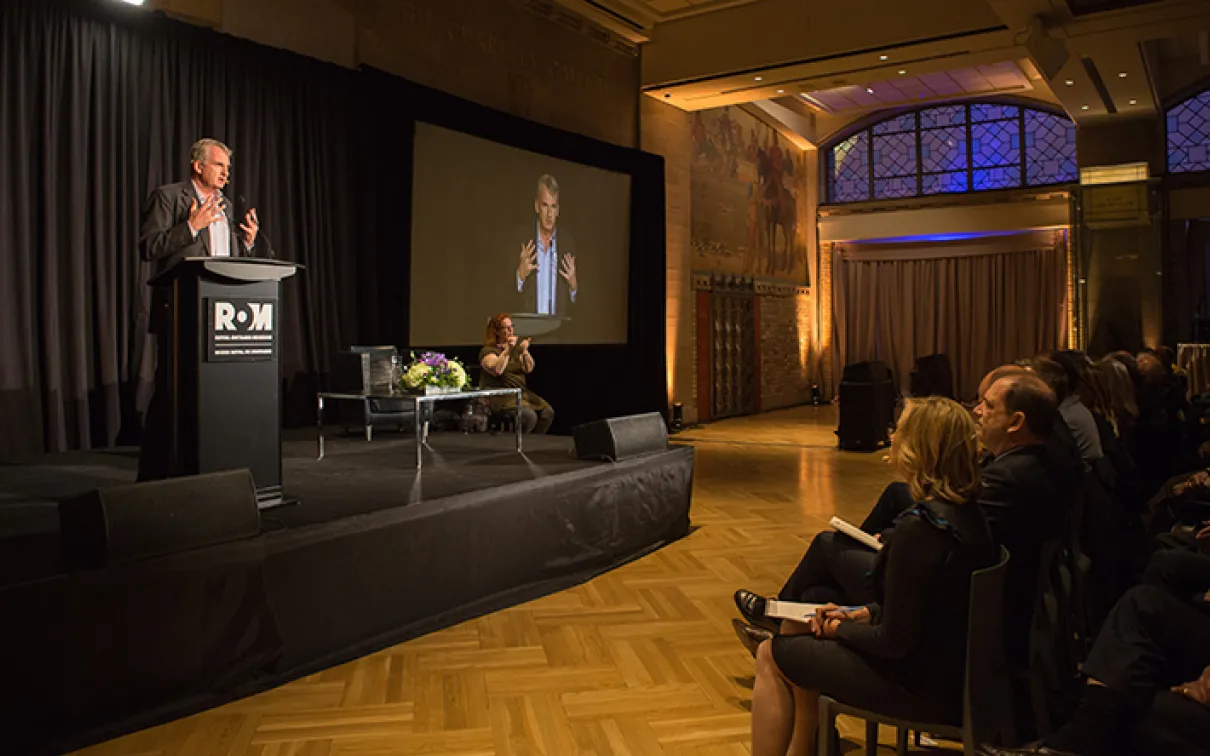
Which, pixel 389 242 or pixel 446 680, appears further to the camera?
pixel 389 242

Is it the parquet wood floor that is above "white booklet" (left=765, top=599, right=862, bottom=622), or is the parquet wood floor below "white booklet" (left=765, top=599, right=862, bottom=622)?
below

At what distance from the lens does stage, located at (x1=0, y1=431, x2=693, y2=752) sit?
250 cm

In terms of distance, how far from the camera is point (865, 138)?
49.2 feet

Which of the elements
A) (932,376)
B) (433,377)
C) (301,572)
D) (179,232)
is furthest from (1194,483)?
(932,376)

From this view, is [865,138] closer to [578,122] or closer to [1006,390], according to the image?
[578,122]

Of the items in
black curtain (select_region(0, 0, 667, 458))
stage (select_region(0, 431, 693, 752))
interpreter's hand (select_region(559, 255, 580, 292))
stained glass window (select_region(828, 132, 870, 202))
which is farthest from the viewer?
stained glass window (select_region(828, 132, 870, 202))

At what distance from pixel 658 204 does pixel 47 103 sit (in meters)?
6.58

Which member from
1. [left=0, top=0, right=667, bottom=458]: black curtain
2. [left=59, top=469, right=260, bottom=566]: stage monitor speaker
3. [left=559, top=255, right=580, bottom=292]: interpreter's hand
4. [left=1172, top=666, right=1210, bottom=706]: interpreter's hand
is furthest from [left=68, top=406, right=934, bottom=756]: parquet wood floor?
[left=559, top=255, right=580, bottom=292]: interpreter's hand

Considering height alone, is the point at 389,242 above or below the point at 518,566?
above

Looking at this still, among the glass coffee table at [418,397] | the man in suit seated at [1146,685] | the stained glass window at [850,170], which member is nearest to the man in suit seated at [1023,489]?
the man in suit seated at [1146,685]

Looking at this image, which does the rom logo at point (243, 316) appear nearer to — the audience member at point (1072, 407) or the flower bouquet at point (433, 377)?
the flower bouquet at point (433, 377)

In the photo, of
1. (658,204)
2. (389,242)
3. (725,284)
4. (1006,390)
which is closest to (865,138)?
(725,284)

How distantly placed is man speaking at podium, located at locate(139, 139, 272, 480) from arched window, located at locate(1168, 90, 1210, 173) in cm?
1281

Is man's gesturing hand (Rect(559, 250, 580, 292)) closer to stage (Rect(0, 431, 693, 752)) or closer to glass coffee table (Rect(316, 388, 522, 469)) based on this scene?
glass coffee table (Rect(316, 388, 522, 469))
